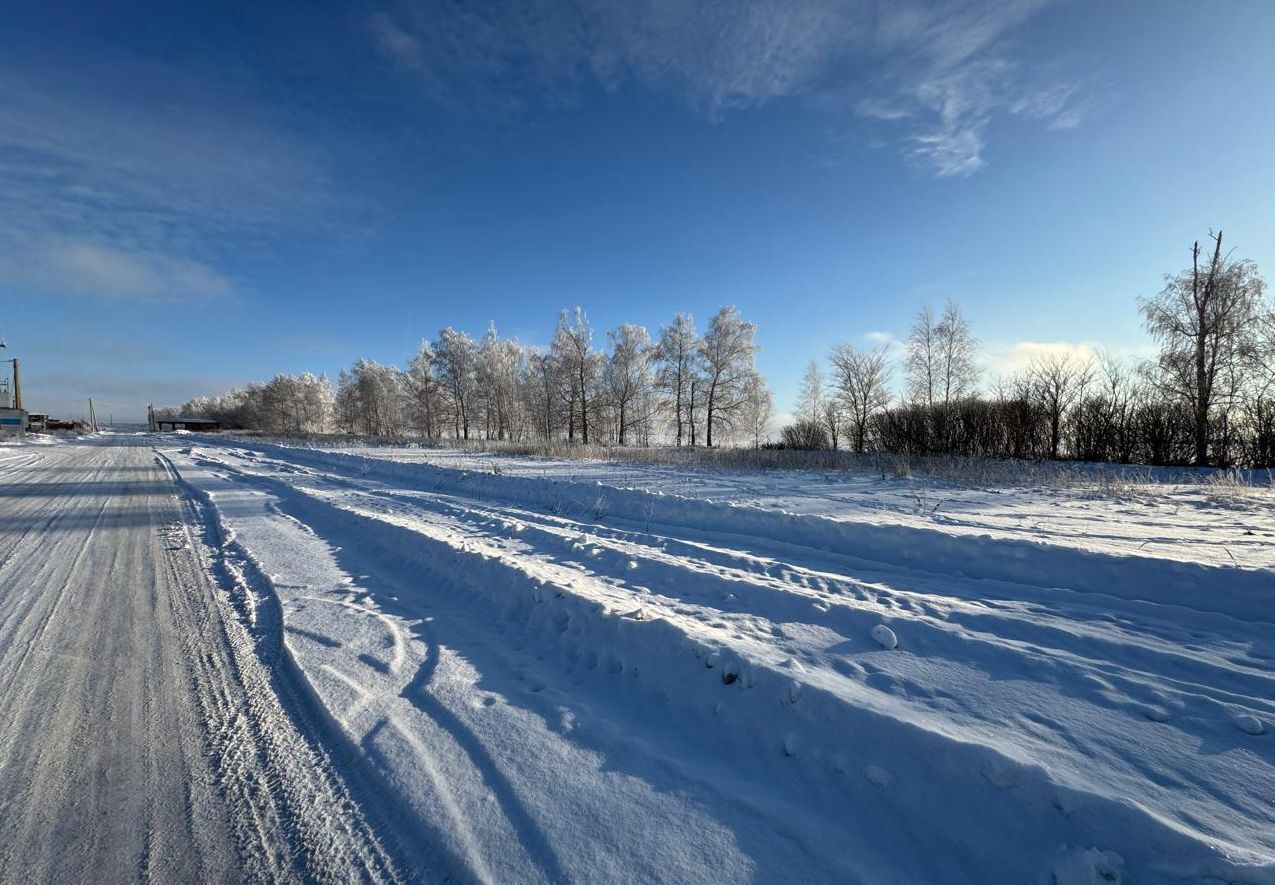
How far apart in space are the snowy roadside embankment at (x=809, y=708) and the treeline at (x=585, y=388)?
31.0 metres

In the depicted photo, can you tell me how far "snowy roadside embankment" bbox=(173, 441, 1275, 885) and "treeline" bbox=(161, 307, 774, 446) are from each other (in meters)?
31.0

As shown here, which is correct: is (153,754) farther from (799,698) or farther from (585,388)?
(585,388)

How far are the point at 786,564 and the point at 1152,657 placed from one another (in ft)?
9.24

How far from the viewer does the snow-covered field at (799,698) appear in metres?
2.00

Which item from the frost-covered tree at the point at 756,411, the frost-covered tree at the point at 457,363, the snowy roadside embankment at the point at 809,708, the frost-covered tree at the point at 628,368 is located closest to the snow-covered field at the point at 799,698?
the snowy roadside embankment at the point at 809,708

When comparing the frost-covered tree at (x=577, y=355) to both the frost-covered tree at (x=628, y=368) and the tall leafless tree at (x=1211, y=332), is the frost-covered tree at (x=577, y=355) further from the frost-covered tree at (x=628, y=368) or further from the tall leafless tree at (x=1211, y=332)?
the tall leafless tree at (x=1211, y=332)

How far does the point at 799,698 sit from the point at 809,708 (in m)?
0.07

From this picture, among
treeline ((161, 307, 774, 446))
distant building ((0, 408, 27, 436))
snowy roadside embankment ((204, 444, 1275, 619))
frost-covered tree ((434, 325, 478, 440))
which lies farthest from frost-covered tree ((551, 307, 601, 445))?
distant building ((0, 408, 27, 436))

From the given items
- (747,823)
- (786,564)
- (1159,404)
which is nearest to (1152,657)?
(786,564)

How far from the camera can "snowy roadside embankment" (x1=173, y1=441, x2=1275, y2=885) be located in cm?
200

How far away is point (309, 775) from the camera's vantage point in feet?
7.95

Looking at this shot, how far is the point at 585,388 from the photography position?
41.3 meters

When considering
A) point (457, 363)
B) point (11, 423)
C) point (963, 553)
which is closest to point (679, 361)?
point (457, 363)

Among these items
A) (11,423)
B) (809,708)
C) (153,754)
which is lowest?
(153,754)
